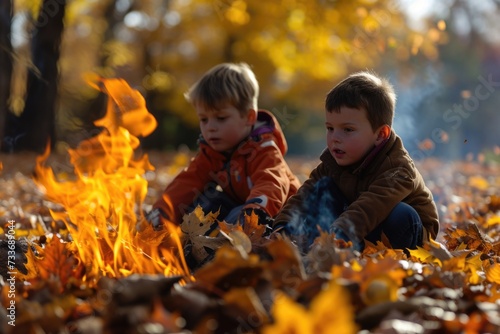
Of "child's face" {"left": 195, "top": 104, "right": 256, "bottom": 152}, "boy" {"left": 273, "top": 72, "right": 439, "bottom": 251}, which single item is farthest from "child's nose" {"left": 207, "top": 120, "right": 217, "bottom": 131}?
"boy" {"left": 273, "top": 72, "right": 439, "bottom": 251}

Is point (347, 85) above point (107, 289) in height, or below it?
above

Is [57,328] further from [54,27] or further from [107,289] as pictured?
[54,27]

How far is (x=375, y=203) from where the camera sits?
123 inches

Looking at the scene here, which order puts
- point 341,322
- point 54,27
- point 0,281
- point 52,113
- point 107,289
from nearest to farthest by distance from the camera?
point 341,322, point 107,289, point 0,281, point 54,27, point 52,113

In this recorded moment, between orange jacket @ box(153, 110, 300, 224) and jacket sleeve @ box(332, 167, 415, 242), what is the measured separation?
681 mm

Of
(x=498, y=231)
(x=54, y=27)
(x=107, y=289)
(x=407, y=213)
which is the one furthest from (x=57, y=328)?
(x=54, y=27)

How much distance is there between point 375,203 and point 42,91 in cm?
918

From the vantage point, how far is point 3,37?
23.3ft

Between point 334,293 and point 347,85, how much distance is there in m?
2.03

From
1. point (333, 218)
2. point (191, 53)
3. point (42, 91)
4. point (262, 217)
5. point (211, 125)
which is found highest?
point (211, 125)

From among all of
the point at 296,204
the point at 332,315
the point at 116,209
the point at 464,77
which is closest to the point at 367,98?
the point at 296,204

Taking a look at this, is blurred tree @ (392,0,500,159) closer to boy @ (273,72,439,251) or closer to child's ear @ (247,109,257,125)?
child's ear @ (247,109,257,125)

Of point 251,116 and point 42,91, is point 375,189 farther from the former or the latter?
point 42,91

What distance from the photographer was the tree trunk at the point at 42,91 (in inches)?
384
